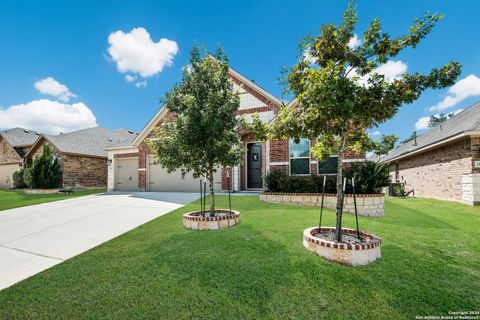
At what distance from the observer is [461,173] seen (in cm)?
1025

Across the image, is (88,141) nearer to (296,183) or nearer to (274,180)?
(274,180)

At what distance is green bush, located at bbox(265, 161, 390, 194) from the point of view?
736 centimetres

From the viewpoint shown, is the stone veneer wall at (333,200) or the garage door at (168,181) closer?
the stone veneer wall at (333,200)

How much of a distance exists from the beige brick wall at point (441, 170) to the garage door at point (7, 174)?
110 ft

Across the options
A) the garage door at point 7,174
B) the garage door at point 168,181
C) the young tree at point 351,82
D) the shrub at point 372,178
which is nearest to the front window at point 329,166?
the shrub at point 372,178

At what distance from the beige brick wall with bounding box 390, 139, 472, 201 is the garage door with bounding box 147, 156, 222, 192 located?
13.4m

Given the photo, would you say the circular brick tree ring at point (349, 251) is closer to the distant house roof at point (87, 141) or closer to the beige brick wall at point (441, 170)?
the beige brick wall at point (441, 170)

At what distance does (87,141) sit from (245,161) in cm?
1632

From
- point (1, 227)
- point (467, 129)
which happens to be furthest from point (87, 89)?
point (467, 129)

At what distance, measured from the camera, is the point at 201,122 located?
5.06 m

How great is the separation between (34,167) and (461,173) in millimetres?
25711

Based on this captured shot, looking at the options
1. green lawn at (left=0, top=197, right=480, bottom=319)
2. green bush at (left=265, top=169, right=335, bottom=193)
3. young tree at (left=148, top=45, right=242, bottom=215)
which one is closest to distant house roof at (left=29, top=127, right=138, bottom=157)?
young tree at (left=148, top=45, right=242, bottom=215)

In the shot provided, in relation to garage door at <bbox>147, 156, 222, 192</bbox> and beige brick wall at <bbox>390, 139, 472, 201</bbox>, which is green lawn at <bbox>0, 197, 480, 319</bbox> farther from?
garage door at <bbox>147, 156, 222, 192</bbox>

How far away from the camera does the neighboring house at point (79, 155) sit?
16.7 m
